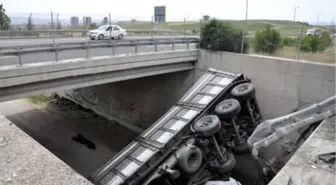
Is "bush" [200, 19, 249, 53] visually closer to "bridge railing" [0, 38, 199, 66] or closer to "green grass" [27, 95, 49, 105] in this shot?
"bridge railing" [0, 38, 199, 66]

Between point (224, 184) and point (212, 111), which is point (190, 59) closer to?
point (212, 111)

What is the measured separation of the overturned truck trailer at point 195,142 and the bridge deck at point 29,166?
22.6 ft

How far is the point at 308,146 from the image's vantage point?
6.86 m

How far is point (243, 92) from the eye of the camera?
505 inches

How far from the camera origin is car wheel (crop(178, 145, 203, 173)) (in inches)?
405

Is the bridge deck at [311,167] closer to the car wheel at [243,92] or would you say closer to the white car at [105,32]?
the car wheel at [243,92]

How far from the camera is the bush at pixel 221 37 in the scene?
1639 centimetres

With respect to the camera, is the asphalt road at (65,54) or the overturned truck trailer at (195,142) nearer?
the overturned truck trailer at (195,142)

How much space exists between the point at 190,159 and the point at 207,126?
1.44 metres

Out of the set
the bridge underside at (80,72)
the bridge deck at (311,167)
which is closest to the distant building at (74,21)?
the bridge underside at (80,72)

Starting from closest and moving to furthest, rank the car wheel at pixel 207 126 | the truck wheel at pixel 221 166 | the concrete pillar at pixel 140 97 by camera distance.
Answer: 1. the car wheel at pixel 207 126
2. the truck wheel at pixel 221 166
3. the concrete pillar at pixel 140 97

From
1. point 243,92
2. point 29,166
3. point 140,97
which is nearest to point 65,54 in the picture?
point 140,97

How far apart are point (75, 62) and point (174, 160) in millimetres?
5622

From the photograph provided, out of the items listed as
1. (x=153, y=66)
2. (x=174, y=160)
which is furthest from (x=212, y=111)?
(x=153, y=66)
